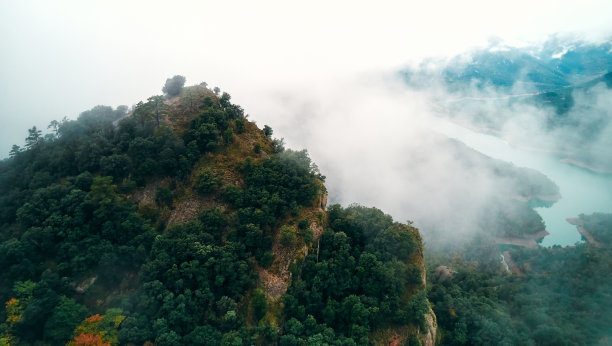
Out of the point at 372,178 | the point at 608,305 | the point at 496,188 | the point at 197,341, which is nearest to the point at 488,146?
the point at 496,188

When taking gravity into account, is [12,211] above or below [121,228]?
above

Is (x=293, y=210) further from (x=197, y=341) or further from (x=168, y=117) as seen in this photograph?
(x=168, y=117)

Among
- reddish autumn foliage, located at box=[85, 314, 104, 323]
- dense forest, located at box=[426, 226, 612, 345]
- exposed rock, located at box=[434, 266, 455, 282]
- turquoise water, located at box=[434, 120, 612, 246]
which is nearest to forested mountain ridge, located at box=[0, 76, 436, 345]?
reddish autumn foliage, located at box=[85, 314, 104, 323]

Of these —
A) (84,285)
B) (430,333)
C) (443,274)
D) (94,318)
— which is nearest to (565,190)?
(443,274)

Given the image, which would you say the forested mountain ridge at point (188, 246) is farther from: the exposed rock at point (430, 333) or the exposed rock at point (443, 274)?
the exposed rock at point (443, 274)

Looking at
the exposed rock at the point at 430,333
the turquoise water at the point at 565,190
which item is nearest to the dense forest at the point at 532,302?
the exposed rock at the point at 430,333

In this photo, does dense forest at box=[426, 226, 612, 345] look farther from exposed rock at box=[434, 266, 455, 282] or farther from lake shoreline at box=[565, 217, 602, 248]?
lake shoreline at box=[565, 217, 602, 248]

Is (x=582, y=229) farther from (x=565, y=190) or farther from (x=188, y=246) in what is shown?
(x=188, y=246)
